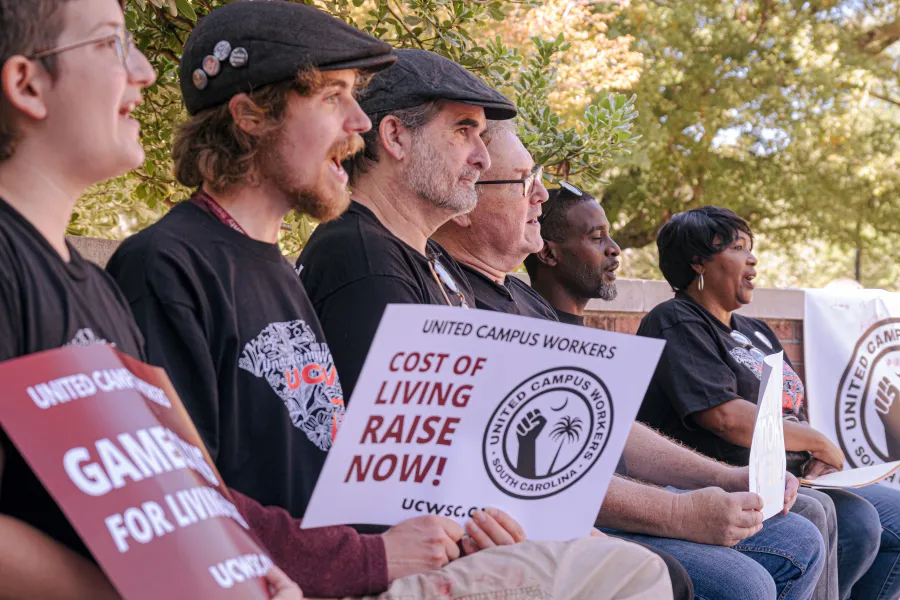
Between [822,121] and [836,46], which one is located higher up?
[836,46]

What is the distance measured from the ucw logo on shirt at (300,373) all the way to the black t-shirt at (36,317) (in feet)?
1.49

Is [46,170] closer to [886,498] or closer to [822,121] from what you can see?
[886,498]

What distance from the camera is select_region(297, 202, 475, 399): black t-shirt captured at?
2592 millimetres

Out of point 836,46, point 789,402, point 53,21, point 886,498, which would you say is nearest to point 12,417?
point 53,21

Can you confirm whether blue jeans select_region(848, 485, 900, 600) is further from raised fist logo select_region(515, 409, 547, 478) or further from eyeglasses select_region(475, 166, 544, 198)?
raised fist logo select_region(515, 409, 547, 478)

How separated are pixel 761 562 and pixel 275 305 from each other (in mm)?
2227

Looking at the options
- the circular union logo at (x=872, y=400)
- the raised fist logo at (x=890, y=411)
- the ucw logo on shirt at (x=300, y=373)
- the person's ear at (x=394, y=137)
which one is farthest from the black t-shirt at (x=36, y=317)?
the raised fist logo at (x=890, y=411)

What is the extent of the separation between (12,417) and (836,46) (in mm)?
14743

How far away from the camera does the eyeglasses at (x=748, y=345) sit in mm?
4729

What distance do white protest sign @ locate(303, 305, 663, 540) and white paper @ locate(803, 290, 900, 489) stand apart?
442cm

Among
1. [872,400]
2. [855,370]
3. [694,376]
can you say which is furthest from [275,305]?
[855,370]

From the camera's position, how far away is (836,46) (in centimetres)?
1452

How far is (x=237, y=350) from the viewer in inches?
84.0

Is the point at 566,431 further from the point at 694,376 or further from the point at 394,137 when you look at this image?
the point at 694,376
